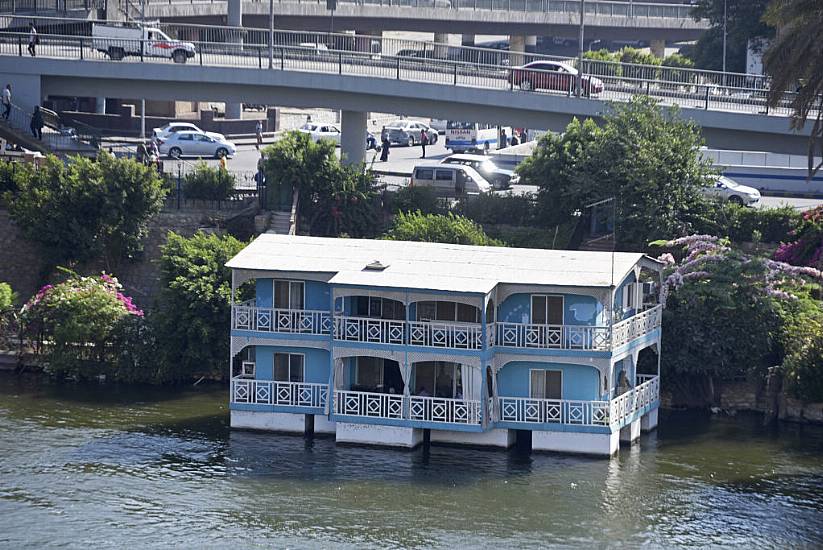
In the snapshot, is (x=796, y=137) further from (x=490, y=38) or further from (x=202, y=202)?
(x=490, y=38)

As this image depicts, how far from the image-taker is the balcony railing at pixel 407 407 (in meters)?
49.9

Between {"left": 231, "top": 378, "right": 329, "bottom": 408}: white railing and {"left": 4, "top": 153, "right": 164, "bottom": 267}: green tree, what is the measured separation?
58.1 ft

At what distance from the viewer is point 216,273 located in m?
59.2

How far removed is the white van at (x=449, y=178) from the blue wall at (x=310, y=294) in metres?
23.4

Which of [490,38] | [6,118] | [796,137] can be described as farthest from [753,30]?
[490,38]

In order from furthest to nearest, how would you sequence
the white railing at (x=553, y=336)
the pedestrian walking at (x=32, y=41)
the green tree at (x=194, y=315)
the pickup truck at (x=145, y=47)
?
the pedestrian walking at (x=32, y=41)
the pickup truck at (x=145, y=47)
the green tree at (x=194, y=315)
the white railing at (x=553, y=336)

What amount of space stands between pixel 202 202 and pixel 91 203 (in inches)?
224

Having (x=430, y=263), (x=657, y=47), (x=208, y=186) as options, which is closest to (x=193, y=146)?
(x=208, y=186)

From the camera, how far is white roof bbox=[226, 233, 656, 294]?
49.9m

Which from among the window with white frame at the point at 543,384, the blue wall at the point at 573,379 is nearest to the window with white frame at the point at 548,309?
the blue wall at the point at 573,379

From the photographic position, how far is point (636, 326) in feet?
171

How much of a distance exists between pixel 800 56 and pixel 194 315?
23816 millimetres

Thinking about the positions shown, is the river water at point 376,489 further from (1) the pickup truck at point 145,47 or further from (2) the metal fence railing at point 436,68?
(1) the pickup truck at point 145,47

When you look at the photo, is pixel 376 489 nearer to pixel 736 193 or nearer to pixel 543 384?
pixel 543 384
